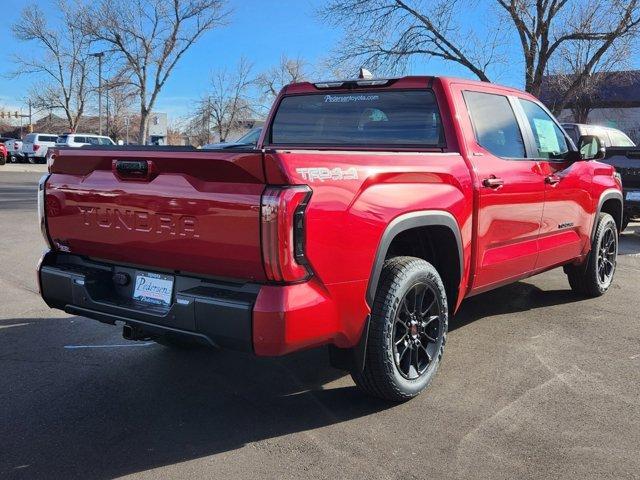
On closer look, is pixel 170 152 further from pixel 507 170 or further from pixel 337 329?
pixel 507 170

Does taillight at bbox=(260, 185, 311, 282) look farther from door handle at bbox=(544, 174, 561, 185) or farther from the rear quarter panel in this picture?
door handle at bbox=(544, 174, 561, 185)

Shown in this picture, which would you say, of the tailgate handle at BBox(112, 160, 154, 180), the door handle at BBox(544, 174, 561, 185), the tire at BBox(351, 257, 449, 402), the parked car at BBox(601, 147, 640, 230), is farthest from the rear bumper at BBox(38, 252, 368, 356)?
the parked car at BBox(601, 147, 640, 230)

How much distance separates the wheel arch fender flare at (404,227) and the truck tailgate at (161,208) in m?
0.68

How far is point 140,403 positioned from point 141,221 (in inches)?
45.2

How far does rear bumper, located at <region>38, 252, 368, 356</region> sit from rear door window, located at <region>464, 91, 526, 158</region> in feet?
6.17

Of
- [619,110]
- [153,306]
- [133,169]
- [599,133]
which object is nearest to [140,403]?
[153,306]

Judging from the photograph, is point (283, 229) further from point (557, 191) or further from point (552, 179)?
point (557, 191)

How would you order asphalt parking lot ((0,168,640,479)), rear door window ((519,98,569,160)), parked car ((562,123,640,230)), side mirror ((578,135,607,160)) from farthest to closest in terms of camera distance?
parked car ((562,123,640,230)) → side mirror ((578,135,607,160)) → rear door window ((519,98,569,160)) → asphalt parking lot ((0,168,640,479))

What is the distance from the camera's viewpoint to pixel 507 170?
14.4 ft

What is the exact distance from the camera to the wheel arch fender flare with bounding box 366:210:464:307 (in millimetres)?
3207

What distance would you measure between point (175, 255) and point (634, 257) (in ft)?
26.0

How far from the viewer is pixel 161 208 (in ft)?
10.1

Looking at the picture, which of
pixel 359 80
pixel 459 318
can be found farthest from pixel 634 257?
pixel 359 80

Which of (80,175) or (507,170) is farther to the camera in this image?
(507,170)
